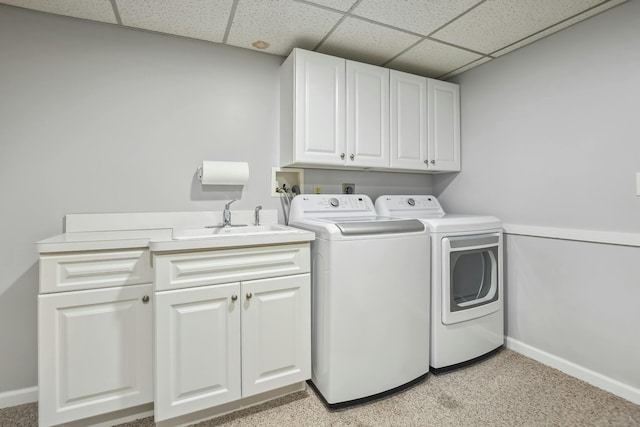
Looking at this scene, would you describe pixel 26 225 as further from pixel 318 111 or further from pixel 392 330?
pixel 392 330

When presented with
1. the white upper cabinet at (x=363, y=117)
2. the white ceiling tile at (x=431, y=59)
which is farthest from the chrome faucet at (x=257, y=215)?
the white ceiling tile at (x=431, y=59)

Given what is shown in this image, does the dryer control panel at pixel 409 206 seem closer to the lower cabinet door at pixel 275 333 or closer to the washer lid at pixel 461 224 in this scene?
the washer lid at pixel 461 224

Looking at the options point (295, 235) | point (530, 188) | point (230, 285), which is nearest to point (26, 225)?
point (230, 285)

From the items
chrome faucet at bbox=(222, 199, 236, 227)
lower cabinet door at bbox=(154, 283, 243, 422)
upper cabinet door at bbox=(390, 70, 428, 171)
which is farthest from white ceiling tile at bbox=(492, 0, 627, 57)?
lower cabinet door at bbox=(154, 283, 243, 422)

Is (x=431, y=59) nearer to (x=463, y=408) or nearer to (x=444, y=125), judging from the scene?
(x=444, y=125)

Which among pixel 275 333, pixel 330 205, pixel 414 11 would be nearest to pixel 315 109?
pixel 330 205

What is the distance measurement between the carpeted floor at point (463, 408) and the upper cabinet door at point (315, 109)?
1.45 metres

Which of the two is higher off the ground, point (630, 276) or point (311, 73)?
point (311, 73)

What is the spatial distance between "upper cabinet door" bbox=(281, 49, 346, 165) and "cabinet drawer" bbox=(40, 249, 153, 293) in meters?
1.06

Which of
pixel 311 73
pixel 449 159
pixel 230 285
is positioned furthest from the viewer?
pixel 449 159

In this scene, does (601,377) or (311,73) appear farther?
(311,73)

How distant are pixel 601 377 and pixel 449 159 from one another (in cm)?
170

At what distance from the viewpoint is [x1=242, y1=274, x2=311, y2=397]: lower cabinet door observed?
1505 millimetres

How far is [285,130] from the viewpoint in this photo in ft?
6.84
